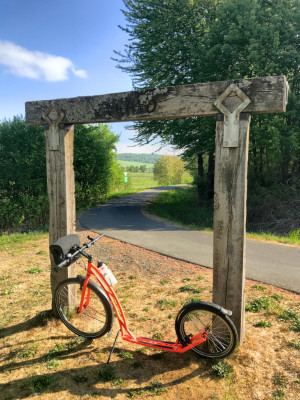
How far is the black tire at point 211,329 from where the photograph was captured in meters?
3.05

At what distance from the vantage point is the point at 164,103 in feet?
10.9

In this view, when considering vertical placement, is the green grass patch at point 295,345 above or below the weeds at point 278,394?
above

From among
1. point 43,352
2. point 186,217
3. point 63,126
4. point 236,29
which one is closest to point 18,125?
point 186,217

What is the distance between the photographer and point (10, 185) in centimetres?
1712

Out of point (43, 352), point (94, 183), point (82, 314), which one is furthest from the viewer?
point (94, 183)

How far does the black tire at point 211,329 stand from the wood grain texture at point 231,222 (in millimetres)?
208

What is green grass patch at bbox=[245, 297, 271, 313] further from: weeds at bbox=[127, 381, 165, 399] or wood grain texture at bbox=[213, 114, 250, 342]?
weeds at bbox=[127, 381, 165, 399]

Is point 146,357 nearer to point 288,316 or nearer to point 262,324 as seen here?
Result: point 262,324

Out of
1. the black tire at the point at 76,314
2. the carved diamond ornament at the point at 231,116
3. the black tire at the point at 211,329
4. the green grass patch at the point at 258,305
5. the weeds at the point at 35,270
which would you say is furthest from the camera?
the weeds at the point at 35,270

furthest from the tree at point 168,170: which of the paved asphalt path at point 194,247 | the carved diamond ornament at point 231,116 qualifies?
the carved diamond ornament at point 231,116

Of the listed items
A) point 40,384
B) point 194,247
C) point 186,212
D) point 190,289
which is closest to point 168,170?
point 186,212

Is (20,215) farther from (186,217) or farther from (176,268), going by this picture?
(176,268)

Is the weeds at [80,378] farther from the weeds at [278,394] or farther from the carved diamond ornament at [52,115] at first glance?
the carved diamond ornament at [52,115]

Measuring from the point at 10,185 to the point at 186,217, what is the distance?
1063 cm
